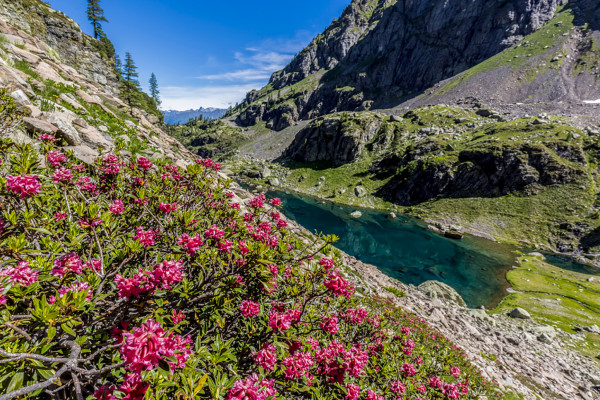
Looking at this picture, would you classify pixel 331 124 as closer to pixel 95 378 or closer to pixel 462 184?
pixel 462 184

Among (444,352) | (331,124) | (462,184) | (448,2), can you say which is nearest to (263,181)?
(331,124)

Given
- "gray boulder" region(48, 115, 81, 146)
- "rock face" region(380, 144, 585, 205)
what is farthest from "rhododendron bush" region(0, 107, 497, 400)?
"rock face" region(380, 144, 585, 205)

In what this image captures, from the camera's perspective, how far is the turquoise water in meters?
35.5

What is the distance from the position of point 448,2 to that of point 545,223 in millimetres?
213842

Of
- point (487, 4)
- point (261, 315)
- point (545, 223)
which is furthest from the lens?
point (487, 4)

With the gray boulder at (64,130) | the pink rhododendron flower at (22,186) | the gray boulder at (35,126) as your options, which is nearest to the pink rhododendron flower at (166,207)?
the pink rhododendron flower at (22,186)

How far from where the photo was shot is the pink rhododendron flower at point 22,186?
11.4ft

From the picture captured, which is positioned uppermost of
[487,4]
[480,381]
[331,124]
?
[487,4]

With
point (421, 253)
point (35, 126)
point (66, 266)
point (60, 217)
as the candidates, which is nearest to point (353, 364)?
point (66, 266)

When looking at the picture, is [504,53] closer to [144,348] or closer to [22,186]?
[144,348]

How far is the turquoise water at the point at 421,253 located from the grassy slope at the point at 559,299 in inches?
79.2

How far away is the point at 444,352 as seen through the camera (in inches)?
435

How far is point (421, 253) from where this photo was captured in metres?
47.5

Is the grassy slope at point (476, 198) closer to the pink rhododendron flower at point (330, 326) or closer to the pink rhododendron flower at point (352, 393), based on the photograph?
the pink rhododendron flower at point (330, 326)
